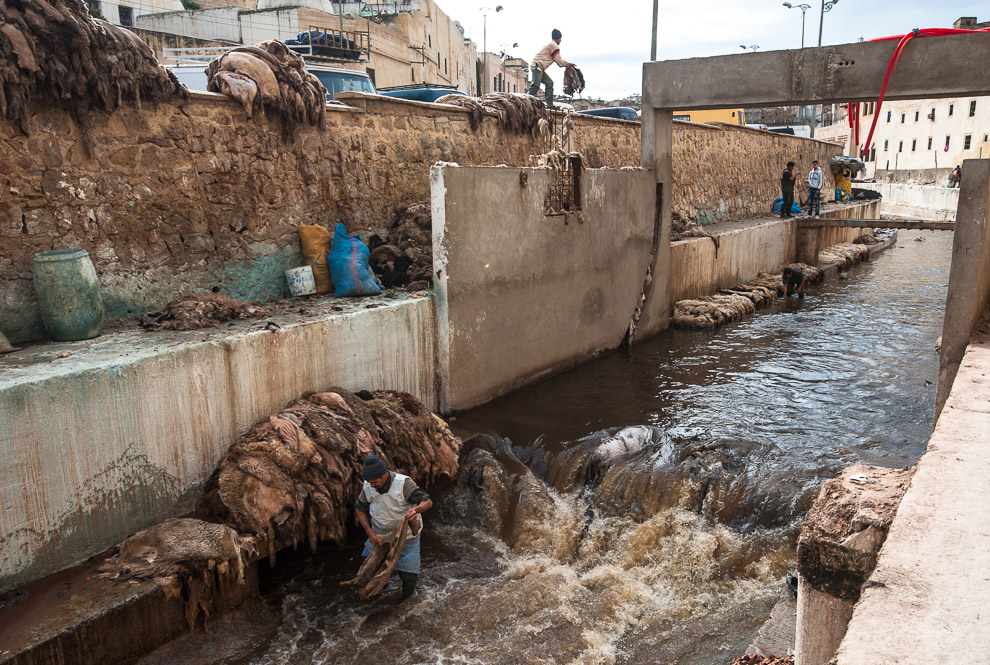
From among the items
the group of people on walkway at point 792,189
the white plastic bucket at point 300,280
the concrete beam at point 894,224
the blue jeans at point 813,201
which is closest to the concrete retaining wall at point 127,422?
the white plastic bucket at point 300,280

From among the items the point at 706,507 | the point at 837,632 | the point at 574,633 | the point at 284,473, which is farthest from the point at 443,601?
the point at 837,632

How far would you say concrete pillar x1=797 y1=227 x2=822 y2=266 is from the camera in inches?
736

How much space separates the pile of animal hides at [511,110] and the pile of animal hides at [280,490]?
5576mm

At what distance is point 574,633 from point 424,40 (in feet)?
111

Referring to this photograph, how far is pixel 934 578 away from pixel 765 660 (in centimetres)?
136

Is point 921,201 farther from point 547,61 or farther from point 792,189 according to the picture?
point 547,61

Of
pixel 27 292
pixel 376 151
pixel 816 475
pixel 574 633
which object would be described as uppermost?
pixel 376 151

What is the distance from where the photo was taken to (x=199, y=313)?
6238mm

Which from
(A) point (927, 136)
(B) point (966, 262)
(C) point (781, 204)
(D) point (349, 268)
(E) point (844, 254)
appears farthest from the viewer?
(A) point (927, 136)

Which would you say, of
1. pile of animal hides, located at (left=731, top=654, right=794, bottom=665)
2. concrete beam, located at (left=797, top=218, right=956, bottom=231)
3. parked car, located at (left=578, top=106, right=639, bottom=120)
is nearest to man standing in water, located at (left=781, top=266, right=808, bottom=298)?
concrete beam, located at (left=797, top=218, right=956, bottom=231)

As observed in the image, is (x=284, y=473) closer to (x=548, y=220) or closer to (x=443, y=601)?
(x=443, y=601)

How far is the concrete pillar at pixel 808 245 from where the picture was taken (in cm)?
1869

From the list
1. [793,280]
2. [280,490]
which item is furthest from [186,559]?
[793,280]

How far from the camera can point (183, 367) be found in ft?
17.4
